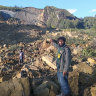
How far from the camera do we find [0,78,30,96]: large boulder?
4027 millimetres

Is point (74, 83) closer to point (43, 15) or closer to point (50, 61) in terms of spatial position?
point (50, 61)

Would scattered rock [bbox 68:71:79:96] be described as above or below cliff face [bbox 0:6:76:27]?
below

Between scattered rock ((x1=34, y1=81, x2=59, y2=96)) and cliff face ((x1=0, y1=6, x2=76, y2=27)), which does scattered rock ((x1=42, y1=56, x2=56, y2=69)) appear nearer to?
scattered rock ((x1=34, y1=81, x2=59, y2=96))

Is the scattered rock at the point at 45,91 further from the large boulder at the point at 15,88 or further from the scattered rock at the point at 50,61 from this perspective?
the scattered rock at the point at 50,61

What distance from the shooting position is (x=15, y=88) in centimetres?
412

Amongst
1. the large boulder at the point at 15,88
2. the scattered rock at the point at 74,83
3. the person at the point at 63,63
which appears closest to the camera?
the large boulder at the point at 15,88

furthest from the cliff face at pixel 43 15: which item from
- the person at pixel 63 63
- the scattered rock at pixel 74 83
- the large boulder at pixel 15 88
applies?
the large boulder at pixel 15 88

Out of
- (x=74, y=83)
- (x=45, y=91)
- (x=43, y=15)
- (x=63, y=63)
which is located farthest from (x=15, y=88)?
(x=43, y=15)

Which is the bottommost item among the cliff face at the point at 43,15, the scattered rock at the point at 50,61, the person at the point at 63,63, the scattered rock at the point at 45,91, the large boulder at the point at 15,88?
the scattered rock at the point at 50,61

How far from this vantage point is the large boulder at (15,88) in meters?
4.03

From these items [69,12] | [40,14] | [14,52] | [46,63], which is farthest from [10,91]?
[69,12]

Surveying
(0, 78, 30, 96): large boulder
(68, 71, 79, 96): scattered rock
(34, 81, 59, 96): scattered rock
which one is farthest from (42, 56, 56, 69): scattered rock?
(0, 78, 30, 96): large boulder

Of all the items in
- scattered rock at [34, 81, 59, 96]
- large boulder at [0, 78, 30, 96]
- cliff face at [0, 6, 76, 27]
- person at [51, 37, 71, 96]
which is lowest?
scattered rock at [34, 81, 59, 96]

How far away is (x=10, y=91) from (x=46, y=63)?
6.48 meters
